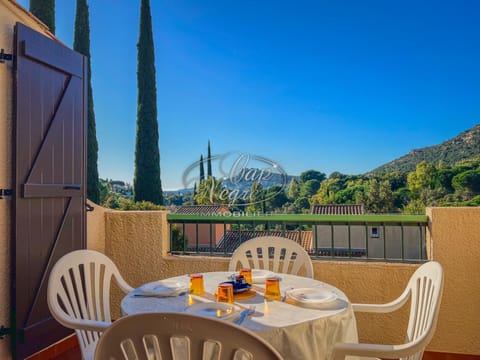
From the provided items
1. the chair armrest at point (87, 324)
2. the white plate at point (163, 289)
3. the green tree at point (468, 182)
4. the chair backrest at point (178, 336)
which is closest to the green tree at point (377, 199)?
the green tree at point (468, 182)

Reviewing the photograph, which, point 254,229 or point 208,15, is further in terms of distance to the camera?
point 208,15

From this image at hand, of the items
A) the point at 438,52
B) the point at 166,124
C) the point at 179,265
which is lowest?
the point at 179,265

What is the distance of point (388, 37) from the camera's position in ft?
30.8

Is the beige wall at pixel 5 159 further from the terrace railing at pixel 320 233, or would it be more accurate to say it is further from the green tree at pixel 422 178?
the green tree at pixel 422 178

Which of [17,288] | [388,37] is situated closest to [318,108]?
[388,37]

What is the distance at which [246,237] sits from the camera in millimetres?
3148

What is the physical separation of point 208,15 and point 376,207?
208 inches

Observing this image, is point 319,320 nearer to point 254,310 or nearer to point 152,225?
point 254,310

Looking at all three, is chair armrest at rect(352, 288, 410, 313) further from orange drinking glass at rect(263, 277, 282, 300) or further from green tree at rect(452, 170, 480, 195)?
green tree at rect(452, 170, 480, 195)

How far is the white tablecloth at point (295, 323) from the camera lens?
1187mm

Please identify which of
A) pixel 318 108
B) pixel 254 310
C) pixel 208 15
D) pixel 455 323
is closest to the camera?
pixel 254 310

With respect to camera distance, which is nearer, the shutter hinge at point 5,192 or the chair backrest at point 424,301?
the chair backrest at point 424,301

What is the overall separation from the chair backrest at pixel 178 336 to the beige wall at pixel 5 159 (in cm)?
178

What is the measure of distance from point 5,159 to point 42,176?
0.82 ft
